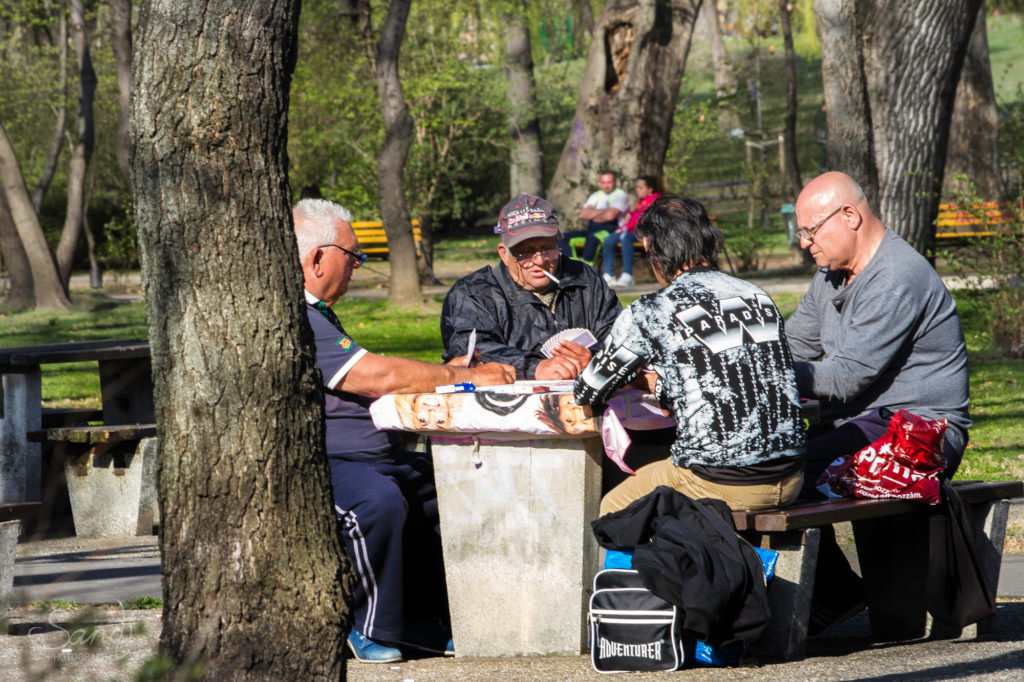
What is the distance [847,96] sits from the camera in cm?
799

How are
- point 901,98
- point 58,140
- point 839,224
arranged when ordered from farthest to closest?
point 58,140 < point 901,98 < point 839,224

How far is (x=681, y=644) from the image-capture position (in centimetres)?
382

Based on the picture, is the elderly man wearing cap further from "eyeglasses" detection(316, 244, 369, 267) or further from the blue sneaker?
the blue sneaker

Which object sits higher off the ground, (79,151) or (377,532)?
(79,151)

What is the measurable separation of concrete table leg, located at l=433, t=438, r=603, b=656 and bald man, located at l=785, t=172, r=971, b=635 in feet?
2.83

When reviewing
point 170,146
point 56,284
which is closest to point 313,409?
point 170,146

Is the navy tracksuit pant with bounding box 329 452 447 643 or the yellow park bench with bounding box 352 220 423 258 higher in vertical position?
the yellow park bench with bounding box 352 220 423 258

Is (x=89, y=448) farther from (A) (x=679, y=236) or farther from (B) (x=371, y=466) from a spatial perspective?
(A) (x=679, y=236)

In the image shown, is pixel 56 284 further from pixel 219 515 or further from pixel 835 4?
pixel 219 515

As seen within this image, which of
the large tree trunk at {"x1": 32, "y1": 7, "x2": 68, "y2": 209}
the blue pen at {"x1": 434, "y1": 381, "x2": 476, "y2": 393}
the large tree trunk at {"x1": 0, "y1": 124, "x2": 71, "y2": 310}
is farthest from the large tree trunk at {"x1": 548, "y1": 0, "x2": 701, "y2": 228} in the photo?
the blue pen at {"x1": 434, "y1": 381, "x2": 476, "y2": 393}

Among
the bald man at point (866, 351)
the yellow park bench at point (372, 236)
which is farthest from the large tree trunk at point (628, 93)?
the bald man at point (866, 351)

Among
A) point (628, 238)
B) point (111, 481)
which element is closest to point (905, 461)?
point (111, 481)

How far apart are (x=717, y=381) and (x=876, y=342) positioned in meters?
0.81

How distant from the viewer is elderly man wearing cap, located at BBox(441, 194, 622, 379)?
523 centimetres
